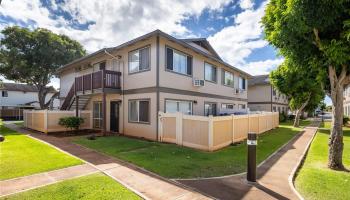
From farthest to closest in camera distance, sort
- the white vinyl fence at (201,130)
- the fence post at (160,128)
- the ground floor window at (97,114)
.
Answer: the ground floor window at (97,114)
the fence post at (160,128)
the white vinyl fence at (201,130)

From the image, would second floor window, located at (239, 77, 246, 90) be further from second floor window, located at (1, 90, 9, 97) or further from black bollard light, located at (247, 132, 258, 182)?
second floor window, located at (1, 90, 9, 97)

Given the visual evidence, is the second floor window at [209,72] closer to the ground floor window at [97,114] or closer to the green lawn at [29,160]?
the ground floor window at [97,114]

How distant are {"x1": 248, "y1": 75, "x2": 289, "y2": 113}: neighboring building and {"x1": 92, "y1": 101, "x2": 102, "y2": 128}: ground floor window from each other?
2601cm

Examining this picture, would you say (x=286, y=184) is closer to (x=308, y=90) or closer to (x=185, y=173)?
(x=185, y=173)

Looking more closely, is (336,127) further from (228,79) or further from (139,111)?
(228,79)

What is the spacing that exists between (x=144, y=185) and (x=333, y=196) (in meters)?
4.40

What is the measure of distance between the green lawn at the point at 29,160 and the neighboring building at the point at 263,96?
31345 millimetres

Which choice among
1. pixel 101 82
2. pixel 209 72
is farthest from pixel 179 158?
pixel 209 72

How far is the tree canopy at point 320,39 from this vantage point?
19.4ft

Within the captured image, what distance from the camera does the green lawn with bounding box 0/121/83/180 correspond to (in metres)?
6.26

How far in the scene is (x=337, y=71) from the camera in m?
7.49

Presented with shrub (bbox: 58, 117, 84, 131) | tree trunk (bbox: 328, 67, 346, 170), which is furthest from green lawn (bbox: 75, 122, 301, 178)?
shrub (bbox: 58, 117, 84, 131)

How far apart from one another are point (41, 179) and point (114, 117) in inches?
389

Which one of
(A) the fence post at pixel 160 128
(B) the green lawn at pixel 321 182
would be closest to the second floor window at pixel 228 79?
(A) the fence post at pixel 160 128
